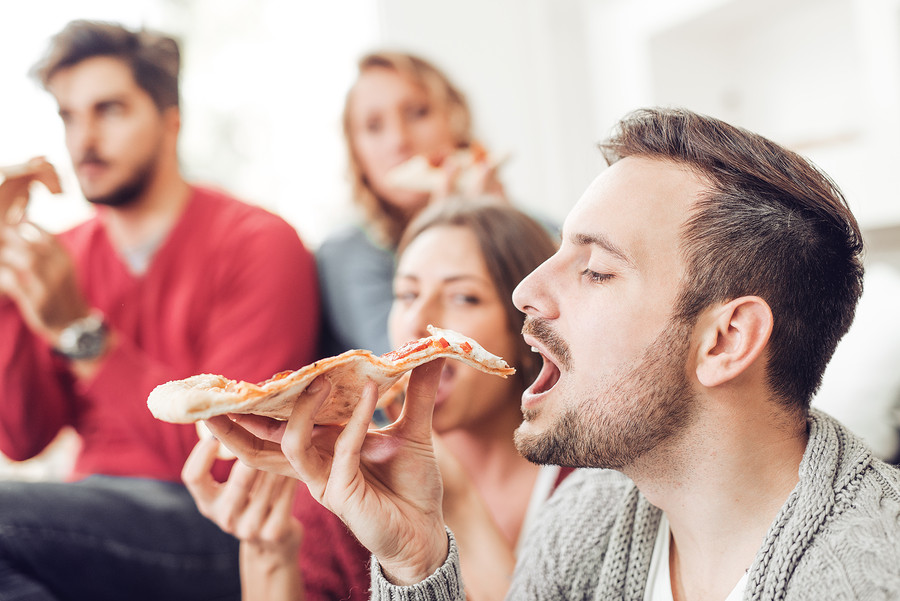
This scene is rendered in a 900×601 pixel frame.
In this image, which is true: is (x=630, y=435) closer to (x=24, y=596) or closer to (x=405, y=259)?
(x=405, y=259)

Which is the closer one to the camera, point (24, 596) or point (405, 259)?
point (24, 596)

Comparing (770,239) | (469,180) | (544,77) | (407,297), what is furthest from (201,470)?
(544,77)

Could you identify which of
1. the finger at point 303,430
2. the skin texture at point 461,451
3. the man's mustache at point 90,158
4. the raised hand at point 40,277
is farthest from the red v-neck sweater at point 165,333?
the finger at point 303,430

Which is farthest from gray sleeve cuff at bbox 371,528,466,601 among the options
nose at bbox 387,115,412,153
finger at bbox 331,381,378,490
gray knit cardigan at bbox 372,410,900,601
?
nose at bbox 387,115,412,153

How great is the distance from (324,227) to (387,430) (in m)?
2.15

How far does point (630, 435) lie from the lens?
0.91m

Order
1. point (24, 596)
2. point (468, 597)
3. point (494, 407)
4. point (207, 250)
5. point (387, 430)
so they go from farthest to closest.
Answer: point (207, 250)
point (494, 407)
point (24, 596)
point (468, 597)
point (387, 430)

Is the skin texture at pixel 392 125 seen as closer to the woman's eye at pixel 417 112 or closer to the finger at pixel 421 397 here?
the woman's eye at pixel 417 112

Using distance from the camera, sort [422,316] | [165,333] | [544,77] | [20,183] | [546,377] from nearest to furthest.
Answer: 1. [546,377]
2. [422,316]
3. [20,183]
4. [165,333]
5. [544,77]

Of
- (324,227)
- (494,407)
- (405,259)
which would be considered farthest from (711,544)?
(324,227)

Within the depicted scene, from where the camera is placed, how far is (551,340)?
3.14 ft

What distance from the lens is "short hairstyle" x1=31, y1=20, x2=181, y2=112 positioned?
141cm

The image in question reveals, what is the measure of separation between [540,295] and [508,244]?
0.48 meters

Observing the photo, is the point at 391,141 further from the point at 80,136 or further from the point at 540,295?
the point at 540,295
